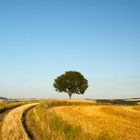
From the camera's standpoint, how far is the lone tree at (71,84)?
408 feet

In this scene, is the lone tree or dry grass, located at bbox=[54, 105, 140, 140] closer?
dry grass, located at bbox=[54, 105, 140, 140]

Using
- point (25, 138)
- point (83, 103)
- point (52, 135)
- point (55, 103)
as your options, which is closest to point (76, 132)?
point (52, 135)

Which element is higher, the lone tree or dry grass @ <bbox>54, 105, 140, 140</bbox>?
the lone tree

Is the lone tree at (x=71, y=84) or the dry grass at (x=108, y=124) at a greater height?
the lone tree at (x=71, y=84)

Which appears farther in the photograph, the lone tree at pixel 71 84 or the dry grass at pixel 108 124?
the lone tree at pixel 71 84

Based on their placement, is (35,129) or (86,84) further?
(86,84)

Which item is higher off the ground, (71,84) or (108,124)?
(71,84)

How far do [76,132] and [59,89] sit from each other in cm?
10452

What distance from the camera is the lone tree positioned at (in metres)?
124

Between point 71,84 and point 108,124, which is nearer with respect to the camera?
point 108,124

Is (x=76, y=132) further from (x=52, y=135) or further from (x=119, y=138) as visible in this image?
(x=119, y=138)

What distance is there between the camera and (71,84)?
124m

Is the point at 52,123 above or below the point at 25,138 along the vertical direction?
above

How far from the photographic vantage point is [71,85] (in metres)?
124
